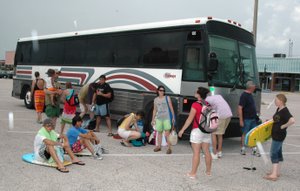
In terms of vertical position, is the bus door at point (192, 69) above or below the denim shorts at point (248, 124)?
above

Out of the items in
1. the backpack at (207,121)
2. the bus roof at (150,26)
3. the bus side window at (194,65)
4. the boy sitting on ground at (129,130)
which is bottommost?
the boy sitting on ground at (129,130)

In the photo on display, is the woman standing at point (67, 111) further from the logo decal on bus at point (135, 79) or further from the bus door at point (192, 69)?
the bus door at point (192, 69)

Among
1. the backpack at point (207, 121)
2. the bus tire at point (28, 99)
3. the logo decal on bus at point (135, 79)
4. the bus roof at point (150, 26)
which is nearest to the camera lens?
the backpack at point (207, 121)

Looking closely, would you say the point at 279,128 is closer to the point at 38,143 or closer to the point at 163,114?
the point at 163,114

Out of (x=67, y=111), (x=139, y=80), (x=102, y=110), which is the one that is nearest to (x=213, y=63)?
(x=139, y=80)

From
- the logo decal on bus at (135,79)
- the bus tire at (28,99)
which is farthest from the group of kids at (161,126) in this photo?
the bus tire at (28,99)

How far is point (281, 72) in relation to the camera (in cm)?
6725

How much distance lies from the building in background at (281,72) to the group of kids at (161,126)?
58689 mm

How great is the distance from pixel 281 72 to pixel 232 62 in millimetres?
62067

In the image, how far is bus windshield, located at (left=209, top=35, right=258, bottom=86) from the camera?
8.98 metres

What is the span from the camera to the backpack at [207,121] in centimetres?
623

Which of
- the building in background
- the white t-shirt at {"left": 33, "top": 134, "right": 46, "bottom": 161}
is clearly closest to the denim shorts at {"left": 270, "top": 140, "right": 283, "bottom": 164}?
the white t-shirt at {"left": 33, "top": 134, "right": 46, "bottom": 161}

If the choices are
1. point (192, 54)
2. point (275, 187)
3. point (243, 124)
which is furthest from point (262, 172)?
point (192, 54)

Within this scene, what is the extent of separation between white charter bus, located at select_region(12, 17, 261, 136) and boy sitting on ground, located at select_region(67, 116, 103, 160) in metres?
2.49
